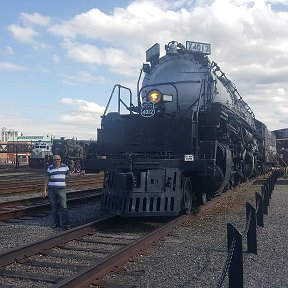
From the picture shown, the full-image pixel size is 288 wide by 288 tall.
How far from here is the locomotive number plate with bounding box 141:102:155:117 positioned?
919 cm

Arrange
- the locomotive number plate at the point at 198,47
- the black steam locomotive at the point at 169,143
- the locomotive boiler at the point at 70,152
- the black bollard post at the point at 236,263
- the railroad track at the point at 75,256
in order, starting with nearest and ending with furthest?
the black bollard post at the point at 236,263
the railroad track at the point at 75,256
the black steam locomotive at the point at 169,143
the locomotive number plate at the point at 198,47
the locomotive boiler at the point at 70,152

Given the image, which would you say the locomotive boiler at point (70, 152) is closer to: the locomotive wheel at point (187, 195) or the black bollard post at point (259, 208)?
the locomotive wheel at point (187, 195)

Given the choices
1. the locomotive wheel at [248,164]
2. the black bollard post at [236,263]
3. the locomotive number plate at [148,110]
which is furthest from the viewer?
the locomotive wheel at [248,164]

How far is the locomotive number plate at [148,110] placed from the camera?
9.19 meters

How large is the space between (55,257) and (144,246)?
1.41 metres

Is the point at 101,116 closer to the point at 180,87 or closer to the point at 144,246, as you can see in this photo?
the point at 180,87

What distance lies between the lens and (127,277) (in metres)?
5.11

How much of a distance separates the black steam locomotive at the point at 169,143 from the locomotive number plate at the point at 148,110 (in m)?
0.02

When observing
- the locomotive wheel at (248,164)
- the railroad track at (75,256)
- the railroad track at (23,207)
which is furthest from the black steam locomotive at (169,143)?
the locomotive wheel at (248,164)

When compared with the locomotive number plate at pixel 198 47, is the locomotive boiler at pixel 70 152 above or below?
below

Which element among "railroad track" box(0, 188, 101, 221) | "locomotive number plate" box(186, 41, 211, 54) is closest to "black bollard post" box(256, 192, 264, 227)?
"locomotive number plate" box(186, 41, 211, 54)

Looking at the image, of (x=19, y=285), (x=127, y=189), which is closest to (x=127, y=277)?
(x=19, y=285)

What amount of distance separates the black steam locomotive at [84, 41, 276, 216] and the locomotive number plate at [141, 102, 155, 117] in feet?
0.07

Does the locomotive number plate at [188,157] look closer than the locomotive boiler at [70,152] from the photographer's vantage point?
Yes
